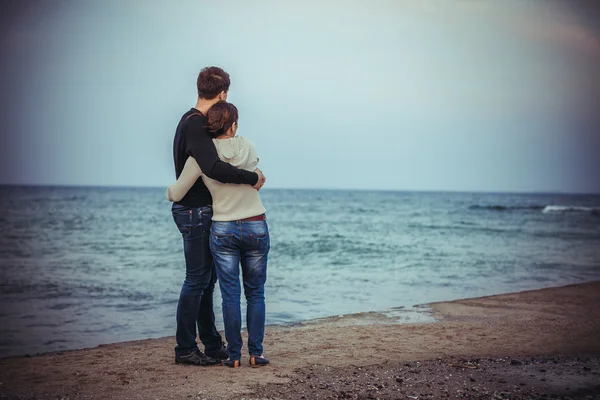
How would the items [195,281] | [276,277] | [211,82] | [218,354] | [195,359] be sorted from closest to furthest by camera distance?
[211,82], [195,281], [195,359], [218,354], [276,277]

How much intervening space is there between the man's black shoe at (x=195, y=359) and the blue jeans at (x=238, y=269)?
191mm

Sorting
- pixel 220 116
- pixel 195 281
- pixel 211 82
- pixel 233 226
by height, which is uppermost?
pixel 211 82

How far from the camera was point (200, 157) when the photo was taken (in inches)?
156

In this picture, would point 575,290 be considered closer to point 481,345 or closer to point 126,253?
point 481,345

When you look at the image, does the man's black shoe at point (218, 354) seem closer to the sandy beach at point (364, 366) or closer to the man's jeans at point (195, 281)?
the man's jeans at point (195, 281)

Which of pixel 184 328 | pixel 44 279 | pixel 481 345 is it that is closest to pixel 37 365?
pixel 184 328

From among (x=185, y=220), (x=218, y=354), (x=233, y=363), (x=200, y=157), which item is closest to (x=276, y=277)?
(x=218, y=354)

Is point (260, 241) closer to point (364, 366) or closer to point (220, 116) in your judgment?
point (220, 116)

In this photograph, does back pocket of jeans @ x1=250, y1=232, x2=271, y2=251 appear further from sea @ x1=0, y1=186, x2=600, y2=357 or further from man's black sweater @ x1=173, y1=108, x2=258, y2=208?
sea @ x1=0, y1=186, x2=600, y2=357

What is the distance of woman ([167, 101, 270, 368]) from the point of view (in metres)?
4.02

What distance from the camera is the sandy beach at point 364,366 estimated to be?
365 cm

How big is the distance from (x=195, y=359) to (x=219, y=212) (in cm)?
113

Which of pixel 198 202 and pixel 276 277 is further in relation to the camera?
pixel 276 277

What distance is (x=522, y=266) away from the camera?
12734 millimetres
